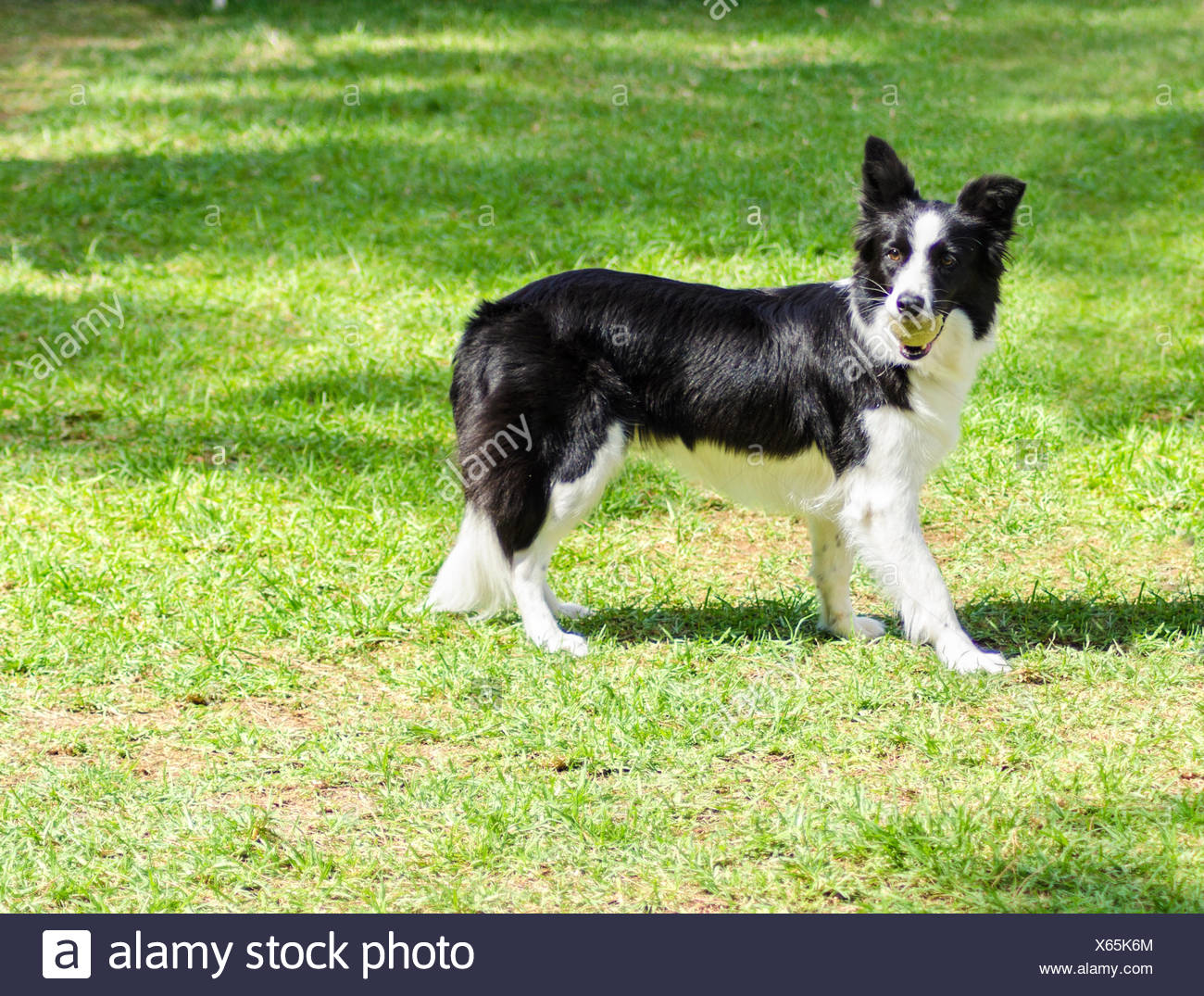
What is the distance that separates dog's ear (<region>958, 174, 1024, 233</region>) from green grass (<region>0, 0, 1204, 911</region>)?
4.63 ft

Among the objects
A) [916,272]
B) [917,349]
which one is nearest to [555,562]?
[917,349]

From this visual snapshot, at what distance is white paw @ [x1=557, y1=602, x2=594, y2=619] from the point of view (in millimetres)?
4730

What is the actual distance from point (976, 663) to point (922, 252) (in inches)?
50.6

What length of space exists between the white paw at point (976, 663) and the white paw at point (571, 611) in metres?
1.32

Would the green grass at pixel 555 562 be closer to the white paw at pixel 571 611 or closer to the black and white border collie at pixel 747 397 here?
the white paw at pixel 571 611

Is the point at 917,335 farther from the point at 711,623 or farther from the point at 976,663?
the point at 711,623

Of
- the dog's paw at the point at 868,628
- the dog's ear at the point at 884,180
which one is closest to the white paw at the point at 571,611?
the dog's paw at the point at 868,628

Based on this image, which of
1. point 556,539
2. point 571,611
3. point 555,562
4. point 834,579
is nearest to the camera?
point 556,539

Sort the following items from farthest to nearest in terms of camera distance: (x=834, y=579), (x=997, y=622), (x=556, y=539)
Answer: (x=997, y=622)
(x=834, y=579)
(x=556, y=539)

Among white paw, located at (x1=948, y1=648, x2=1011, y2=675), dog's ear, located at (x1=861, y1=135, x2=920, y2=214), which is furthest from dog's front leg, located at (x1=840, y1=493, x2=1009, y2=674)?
dog's ear, located at (x1=861, y1=135, x2=920, y2=214)

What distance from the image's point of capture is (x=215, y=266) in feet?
27.1

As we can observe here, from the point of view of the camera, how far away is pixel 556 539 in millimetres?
4371

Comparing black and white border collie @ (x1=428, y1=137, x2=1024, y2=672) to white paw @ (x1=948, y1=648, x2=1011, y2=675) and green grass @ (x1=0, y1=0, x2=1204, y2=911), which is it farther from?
green grass @ (x1=0, y1=0, x2=1204, y2=911)

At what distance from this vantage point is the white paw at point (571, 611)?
4.73 m
